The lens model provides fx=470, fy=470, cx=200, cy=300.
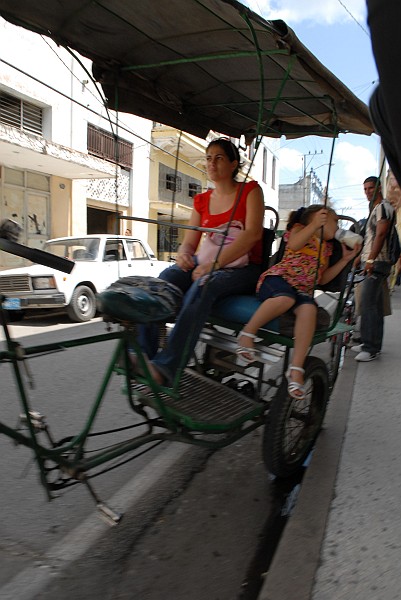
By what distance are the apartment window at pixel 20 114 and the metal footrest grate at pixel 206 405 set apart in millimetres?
13004

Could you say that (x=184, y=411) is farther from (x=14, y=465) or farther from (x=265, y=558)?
(x=14, y=465)

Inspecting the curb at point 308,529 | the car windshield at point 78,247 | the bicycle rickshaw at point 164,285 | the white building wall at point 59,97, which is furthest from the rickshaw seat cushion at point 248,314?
the white building wall at point 59,97

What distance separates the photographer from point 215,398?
Answer: 2.89 meters

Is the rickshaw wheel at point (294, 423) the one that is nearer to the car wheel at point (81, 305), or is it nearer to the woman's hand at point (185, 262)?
the woman's hand at point (185, 262)

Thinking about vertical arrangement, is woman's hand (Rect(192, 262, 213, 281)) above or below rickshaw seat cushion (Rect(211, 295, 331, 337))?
above

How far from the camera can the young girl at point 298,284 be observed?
2867mm

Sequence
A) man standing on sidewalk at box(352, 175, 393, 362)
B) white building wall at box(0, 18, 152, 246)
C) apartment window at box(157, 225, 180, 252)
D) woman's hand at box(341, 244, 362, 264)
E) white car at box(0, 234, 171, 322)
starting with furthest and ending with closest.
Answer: white building wall at box(0, 18, 152, 246)
white car at box(0, 234, 171, 322)
man standing on sidewalk at box(352, 175, 393, 362)
apartment window at box(157, 225, 180, 252)
woman's hand at box(341, 244, 362, 264)

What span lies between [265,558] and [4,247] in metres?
1.92

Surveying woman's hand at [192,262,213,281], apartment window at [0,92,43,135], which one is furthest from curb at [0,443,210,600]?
apartment window at [0,92,43,135]

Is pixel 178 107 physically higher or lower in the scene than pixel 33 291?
higher

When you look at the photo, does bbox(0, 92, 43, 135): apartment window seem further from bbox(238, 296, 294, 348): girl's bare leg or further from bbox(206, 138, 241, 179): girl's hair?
bbox(238, 296, 294, 348): girl's bare leg

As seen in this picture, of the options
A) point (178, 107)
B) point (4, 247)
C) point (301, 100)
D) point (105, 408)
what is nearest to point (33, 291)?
point (105, 408)

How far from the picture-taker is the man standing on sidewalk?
5.02m

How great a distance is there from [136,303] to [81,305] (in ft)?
23.0
